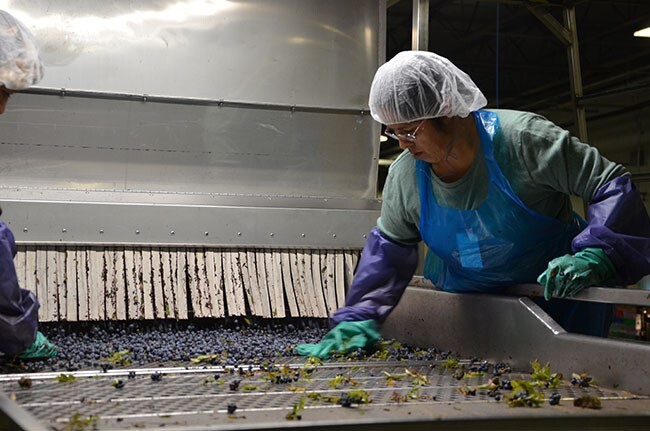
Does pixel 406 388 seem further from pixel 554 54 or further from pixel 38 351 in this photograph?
pixel 554 54

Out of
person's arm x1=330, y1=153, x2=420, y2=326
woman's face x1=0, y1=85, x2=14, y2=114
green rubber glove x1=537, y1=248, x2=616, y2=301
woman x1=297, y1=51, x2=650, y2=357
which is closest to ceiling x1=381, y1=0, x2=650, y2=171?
person's arm x1=330, y1=153, x2=420, y2=326

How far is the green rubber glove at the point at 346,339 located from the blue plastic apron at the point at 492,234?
1.55 feet

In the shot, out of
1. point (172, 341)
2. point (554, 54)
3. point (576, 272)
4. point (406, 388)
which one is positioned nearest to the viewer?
point (406, 388)

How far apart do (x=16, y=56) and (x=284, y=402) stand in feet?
5.92

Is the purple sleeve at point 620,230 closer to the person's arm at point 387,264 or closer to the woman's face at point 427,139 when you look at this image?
the woman's face at point 427,139

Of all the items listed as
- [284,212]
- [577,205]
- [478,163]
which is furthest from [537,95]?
[478,163]

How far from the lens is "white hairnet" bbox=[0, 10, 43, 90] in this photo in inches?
117

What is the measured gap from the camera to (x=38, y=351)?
10.4 feet

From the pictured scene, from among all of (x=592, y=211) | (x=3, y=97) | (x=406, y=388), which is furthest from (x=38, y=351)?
(x=592, y=211)

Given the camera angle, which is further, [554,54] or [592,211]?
[554,54]

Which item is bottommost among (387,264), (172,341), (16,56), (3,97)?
(172,341)

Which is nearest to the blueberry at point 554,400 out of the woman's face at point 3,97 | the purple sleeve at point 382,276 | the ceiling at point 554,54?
the purple sleeve at point 382,276

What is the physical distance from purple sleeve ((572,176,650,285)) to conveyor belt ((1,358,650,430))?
→ 601 millimetres

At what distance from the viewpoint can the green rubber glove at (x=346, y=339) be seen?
10.9 ft
